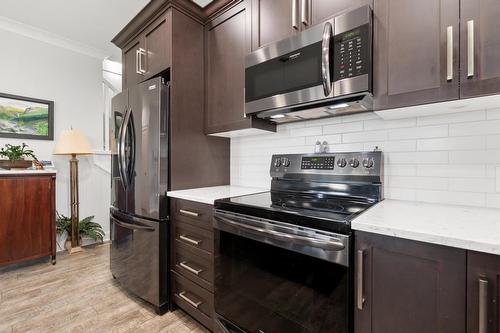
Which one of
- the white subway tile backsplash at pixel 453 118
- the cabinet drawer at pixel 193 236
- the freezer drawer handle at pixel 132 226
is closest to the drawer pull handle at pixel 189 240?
the cabinet drawer at pixel 193 236

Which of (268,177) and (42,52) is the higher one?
(42,52)

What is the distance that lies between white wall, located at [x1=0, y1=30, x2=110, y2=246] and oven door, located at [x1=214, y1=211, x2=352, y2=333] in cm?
278

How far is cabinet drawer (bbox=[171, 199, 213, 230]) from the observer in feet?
4.99

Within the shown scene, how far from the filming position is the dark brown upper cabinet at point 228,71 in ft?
5.80

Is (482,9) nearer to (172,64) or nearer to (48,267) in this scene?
(172,64)

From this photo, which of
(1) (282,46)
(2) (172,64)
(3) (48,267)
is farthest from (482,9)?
(3) (48,267)

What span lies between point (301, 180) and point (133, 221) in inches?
54.6

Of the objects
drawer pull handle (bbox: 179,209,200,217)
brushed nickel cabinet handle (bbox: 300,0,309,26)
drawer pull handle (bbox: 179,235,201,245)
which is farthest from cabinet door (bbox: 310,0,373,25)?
drawer pull handle (bbox: 179,235,201,245)

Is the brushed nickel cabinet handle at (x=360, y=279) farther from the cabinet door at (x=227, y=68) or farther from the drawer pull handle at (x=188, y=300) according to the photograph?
the cabinet door at (x=227, y=68)

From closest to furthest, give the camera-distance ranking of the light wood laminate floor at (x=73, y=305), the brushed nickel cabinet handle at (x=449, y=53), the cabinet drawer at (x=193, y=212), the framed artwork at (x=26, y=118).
Answer: the brushed nickel cabinet handle at (x=449, y=53) < the cabinet drawer at (x=193, y=212) < the light wood laminate floor at (x=73, y=305) < the framed artwork at (x=26, y=118)

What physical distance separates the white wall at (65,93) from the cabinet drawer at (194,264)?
7.52 ft

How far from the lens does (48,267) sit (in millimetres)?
2590

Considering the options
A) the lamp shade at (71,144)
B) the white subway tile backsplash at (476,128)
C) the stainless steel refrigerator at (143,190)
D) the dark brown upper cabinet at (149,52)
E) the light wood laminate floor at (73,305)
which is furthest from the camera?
the lamp shade at (71,144)

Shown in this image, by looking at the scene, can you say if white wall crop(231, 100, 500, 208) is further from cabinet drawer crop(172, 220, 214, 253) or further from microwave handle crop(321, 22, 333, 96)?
cabinet drawer crop(172, 220, 214, 253)
